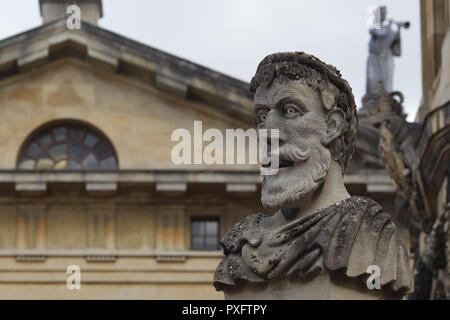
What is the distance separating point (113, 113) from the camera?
39.8 m

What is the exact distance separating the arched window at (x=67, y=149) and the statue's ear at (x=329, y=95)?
1261 inches

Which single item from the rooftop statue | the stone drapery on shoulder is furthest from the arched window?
the stone drapery on shoulder

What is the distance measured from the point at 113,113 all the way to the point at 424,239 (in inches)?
676

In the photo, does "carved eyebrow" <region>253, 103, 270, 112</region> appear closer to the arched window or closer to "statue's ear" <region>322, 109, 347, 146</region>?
"statue's ear" <region>322, 109, 347, 146</region>

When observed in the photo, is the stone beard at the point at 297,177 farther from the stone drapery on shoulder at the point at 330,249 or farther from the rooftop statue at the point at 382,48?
the rooftop statue at the point at 382,48

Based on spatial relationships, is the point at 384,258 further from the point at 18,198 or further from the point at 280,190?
the point at 18,198

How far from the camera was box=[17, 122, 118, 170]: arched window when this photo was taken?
39.1m

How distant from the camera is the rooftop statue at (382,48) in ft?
119

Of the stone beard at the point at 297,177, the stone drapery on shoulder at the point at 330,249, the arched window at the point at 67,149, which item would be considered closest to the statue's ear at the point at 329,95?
the stone beard at the point at 297,177

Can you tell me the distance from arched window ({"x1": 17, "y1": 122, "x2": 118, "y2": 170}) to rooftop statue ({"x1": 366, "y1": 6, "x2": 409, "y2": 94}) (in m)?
5.71

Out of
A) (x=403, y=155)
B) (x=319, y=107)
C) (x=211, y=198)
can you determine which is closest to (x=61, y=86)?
(x=211, y=198)

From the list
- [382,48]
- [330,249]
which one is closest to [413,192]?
[382,48]

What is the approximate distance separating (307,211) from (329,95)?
1.38 feet

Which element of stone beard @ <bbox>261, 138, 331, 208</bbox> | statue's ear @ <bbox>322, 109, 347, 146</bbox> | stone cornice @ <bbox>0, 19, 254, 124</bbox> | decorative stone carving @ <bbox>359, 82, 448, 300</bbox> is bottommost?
stone beard @ <bbox>261, 138, 331, 208</bbox>
